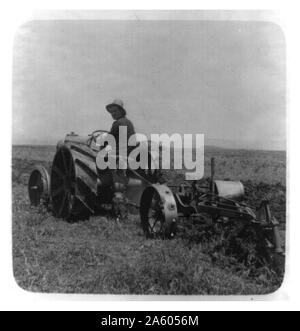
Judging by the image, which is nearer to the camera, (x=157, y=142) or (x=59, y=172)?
(x=157, y=142)

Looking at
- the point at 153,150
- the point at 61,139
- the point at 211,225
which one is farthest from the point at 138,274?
the point at 61,139

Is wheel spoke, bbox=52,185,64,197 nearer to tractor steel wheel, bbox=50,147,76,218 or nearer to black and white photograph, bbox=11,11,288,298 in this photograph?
tractor steel wheel, bbox=50,147,76,218

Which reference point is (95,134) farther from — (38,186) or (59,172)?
(38,186)

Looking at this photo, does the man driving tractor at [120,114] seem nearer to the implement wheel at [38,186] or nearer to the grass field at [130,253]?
the grass field at [130,253]

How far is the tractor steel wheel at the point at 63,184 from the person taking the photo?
12.9ft

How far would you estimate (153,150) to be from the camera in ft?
12.4

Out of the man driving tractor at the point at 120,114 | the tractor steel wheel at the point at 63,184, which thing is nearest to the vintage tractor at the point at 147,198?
the tractor steel wheel at the point at 63,184

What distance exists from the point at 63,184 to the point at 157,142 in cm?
101

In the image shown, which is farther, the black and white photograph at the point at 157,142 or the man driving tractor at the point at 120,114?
the man driving tractor at the point at 120,114

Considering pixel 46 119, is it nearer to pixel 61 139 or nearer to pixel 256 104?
pixel 61 139

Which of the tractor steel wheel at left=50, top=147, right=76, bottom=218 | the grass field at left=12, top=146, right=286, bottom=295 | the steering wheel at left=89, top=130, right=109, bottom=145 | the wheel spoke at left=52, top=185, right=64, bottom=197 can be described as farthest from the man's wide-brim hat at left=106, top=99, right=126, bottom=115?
the wheel spoke at left=52, top=185, right=64, bottom=197

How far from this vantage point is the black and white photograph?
142 inches

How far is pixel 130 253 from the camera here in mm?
3680

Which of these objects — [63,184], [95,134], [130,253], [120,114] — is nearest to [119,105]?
[120,114]
